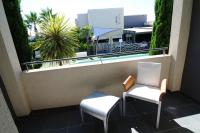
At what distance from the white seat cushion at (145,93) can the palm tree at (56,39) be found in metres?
2.16

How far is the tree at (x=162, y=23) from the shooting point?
353 cm

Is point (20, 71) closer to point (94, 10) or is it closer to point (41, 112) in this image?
point (41, 112)

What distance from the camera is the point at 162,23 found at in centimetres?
369

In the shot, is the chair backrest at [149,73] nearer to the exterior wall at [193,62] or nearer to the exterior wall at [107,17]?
the exterior wall at [193,62]

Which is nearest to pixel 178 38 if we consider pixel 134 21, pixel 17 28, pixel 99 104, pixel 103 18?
pixel 99 104

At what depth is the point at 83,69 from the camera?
2.70 m

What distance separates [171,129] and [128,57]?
1363mm

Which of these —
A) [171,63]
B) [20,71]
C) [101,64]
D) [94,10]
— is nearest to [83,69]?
[101,64]

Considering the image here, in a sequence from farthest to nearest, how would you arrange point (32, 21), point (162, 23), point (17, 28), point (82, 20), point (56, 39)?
point (82, 20) < point (32, 21) < point (56, 39) < point (162, 23) < point (17, 28)

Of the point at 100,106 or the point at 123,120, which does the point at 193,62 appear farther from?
the point at 100,106

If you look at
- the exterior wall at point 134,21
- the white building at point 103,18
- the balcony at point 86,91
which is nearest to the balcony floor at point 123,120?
the balcony at point 86,91

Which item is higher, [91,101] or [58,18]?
[58,18]

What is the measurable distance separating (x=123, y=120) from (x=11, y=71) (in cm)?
182

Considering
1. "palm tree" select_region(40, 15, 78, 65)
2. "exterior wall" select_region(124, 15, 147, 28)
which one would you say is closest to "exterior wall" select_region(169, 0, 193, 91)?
"palm tree" select_region(40, 15, 78, 65)
